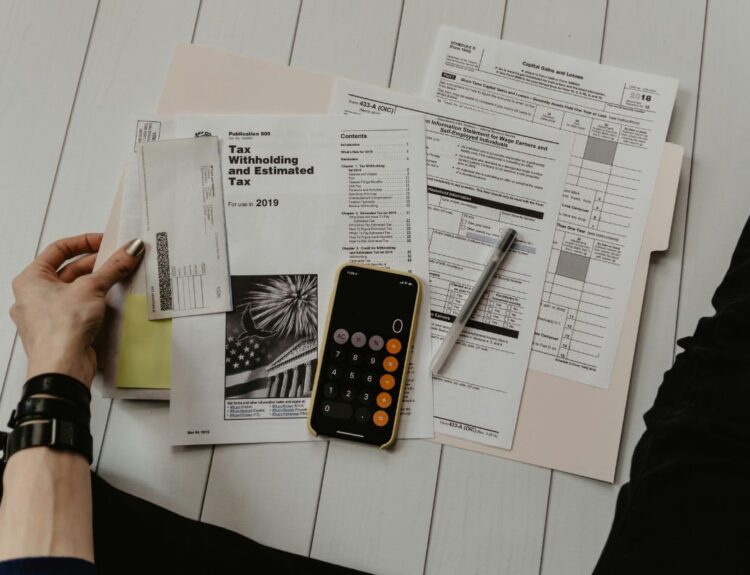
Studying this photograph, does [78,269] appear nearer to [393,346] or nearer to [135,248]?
[135,248]

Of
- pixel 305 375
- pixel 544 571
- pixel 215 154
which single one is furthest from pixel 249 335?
pixel 544 571

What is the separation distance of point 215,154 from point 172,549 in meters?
0.36

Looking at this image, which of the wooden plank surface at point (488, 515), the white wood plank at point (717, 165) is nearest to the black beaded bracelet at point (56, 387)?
the wooden plank surface at point (488, 515)

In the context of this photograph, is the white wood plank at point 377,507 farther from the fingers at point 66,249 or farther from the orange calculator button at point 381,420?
the fingers at point 66,249

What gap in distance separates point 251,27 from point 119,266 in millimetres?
279

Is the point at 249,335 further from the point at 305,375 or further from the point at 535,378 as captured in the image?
the point at 535,378

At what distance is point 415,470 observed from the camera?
1.93 feet

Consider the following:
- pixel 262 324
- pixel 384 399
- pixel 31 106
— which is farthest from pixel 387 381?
pixel 31 106

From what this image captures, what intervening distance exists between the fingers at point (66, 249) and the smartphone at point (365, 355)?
24cm

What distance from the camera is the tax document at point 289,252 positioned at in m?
0.59

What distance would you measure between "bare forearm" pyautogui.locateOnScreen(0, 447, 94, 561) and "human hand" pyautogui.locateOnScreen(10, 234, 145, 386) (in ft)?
0.25

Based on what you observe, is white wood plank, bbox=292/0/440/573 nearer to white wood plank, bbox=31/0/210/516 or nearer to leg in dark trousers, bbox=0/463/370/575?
leg in dark trousers, bbox=0/463/370/575

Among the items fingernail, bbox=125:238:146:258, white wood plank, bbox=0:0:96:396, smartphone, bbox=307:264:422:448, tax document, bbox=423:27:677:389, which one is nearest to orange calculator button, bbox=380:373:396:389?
smartphone, bbox=307:264:422:448

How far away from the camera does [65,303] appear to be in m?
0.56
